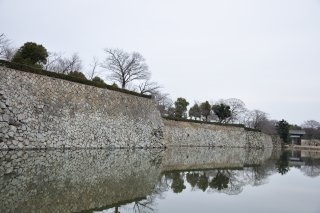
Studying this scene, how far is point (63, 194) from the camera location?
6992 millimetres

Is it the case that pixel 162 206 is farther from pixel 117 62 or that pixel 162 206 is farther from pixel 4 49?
pixel 117 62

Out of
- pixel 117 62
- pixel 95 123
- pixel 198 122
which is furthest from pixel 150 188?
pixel 117 62

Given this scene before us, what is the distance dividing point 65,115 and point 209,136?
22861 millimetres

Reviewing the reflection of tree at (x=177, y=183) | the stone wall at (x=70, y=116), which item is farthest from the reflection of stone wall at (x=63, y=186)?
the stone wall at (x=70, y=116)

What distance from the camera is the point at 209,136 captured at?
3884 centimetres

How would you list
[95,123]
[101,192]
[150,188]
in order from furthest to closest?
1. [95,123]
2. [150,188]
3. [101,192]

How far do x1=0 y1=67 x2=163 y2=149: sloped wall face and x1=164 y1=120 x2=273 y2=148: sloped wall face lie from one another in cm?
566

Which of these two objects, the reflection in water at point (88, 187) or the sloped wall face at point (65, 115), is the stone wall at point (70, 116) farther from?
the reflection in water at point (88, 187)

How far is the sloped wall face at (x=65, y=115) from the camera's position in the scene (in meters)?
15.8

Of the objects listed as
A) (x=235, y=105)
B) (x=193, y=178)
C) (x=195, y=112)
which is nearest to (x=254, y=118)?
(x=235, y=105)

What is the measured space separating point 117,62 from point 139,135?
1672 cm

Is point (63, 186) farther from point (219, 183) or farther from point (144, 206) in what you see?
point (219, 183)

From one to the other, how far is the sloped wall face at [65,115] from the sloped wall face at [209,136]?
18.6 ft

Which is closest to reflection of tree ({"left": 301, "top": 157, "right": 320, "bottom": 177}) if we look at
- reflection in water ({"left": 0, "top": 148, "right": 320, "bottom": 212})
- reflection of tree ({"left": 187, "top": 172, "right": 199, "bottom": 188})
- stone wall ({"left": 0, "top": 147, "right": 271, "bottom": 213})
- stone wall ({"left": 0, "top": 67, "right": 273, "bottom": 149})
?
reflection in water ({"left": 0, "top": 148, "right": 320, "bottom": 212})
